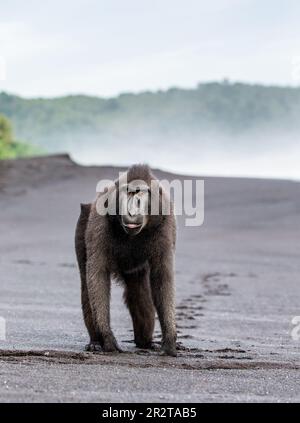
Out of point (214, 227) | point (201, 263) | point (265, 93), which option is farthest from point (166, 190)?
point (265, 93)

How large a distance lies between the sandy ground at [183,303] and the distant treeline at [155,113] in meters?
14.6

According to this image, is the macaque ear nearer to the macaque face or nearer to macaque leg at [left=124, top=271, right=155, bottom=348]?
the macaque face

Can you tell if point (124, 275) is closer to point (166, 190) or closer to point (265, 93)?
point (166, 190)

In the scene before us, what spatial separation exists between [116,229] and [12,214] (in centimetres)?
2432

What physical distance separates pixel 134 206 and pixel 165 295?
1.24 metres

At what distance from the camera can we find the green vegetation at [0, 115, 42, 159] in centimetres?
4500

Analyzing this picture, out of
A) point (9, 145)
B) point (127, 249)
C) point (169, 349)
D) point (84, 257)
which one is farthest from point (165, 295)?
point (9, 145)

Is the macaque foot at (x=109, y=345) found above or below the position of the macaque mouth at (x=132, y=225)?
below

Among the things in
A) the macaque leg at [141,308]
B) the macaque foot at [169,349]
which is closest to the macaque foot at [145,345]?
the macaque leg at [141,308]

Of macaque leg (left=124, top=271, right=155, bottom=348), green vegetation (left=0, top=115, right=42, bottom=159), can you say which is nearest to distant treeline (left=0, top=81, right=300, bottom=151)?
green vegetation (left=0, top=115, right=42, bottom=159)

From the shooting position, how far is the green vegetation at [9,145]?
4500 centimetres

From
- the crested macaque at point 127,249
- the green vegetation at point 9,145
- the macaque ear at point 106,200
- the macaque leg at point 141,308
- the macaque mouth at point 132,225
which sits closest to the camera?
the macaque mouth at point 132,225

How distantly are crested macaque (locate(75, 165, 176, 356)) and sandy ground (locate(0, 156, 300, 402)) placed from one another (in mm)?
345

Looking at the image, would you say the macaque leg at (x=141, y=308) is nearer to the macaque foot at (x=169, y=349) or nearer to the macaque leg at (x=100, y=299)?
the macaque leg at (x=100, y=299)
